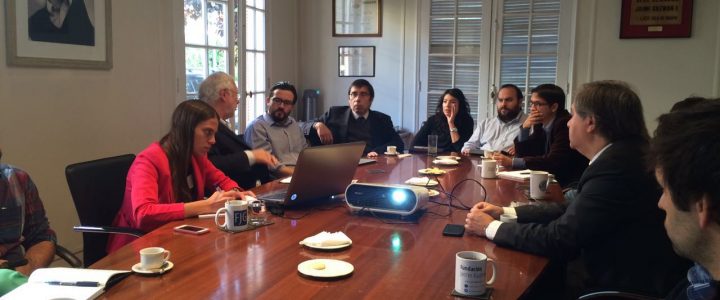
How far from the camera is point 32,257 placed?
1.96m

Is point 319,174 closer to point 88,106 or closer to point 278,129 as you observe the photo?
point 278,129

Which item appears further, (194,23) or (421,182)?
(194,23)

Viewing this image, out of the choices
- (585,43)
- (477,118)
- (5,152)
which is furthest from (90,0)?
(585,43)

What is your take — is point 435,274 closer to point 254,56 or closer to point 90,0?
point 90,0

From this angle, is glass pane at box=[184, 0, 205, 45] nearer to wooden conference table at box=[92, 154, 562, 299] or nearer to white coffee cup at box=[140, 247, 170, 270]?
wooden conference table at box=[92, 154, 562, 299]

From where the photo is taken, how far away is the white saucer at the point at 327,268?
4.74ft

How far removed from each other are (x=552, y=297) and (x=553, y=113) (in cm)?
152

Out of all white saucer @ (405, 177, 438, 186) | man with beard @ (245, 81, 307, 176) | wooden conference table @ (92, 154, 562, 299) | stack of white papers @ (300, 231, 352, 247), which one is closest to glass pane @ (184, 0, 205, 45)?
man with beard @ (245, 81, 307, 176)

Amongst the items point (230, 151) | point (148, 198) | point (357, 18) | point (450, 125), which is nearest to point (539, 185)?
point (148, 198)

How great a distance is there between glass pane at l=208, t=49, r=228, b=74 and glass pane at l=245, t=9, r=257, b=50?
333 mm

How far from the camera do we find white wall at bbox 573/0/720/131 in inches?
187

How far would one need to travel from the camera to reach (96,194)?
2.25 metres

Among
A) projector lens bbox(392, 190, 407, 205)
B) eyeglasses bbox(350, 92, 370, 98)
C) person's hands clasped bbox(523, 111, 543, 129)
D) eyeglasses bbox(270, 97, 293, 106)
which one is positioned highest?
eyeglasses bbox(350, 92, 370, 98)

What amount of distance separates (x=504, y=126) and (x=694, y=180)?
3267 mm
